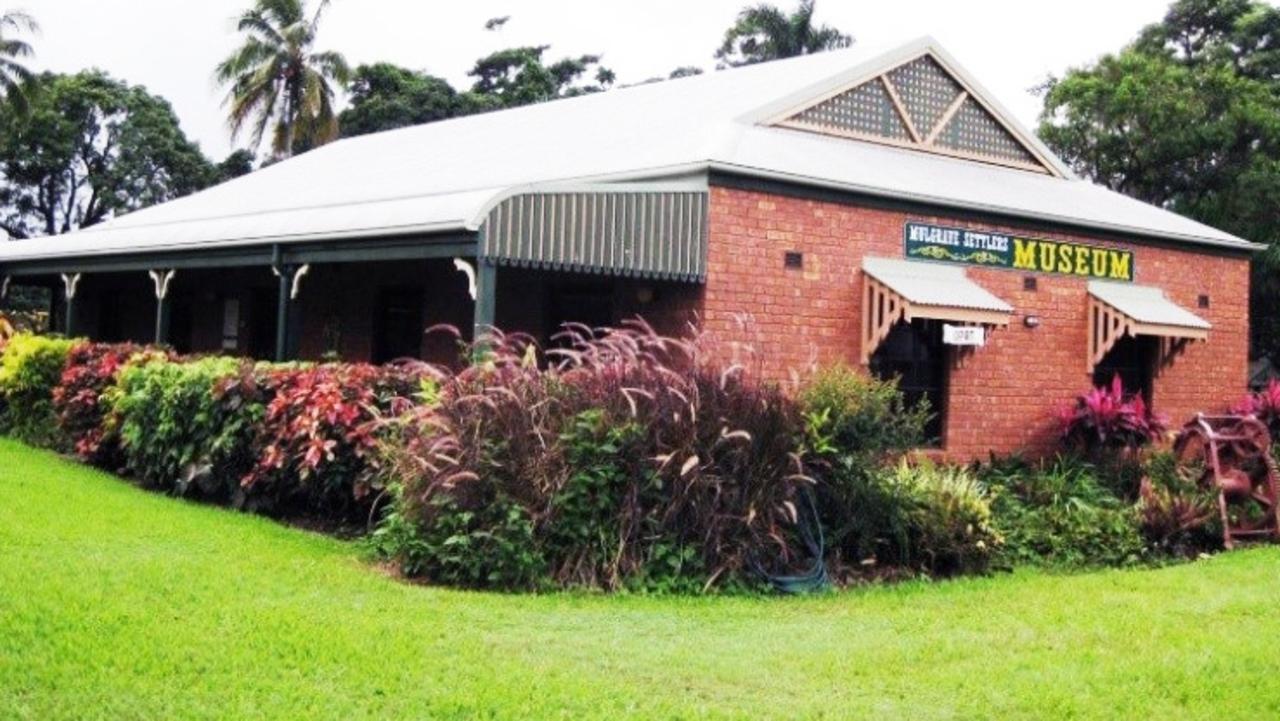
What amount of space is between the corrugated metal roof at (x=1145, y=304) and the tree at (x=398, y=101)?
28664mm

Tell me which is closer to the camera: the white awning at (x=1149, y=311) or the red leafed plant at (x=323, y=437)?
the red leafed plant at (x=323, y=437)

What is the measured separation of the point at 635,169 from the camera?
14.5 metres

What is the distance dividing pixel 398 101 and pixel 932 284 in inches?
1239

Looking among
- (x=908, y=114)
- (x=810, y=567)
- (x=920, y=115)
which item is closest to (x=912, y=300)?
(x=908, y=114)

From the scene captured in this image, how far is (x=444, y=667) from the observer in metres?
6.85

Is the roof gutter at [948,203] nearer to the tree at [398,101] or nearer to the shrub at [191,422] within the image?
the shrub at [191,422]

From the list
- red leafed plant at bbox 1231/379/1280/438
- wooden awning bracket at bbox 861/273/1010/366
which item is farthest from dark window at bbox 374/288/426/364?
red leafed plant at bbox 1231/379/1280/438

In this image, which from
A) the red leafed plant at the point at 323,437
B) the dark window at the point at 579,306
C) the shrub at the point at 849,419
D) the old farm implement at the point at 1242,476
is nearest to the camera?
the shrub at the point at 849,419

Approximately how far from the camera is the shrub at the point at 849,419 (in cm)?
1060

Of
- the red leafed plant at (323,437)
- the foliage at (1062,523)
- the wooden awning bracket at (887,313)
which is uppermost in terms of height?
the wooden awning bracket at (887,313)

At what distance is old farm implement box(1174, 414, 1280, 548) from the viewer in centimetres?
1334

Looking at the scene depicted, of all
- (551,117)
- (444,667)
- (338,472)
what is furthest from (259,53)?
(444,667)

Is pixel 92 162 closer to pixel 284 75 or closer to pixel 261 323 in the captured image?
pixel 284 75

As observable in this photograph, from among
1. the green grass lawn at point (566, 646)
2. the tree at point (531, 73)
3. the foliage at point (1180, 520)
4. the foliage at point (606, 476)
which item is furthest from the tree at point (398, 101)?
the green grass lawn at point (566, 646)
